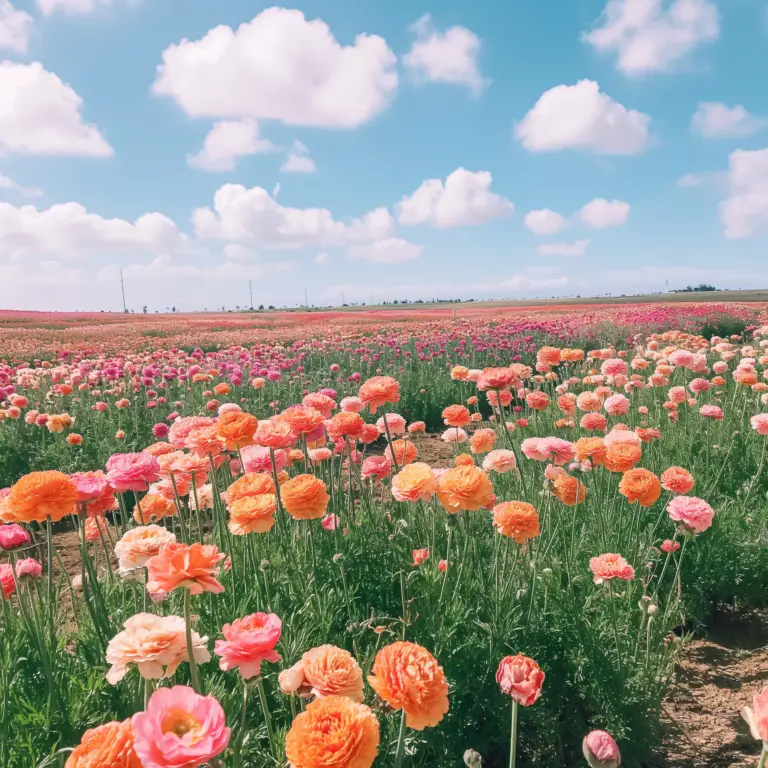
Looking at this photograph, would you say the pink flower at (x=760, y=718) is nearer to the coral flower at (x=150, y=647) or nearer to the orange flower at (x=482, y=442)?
the coral flower at (x=150, y=647)

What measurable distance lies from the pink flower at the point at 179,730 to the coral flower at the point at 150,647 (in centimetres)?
27

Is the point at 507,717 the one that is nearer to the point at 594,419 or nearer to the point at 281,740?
the point at 281,740

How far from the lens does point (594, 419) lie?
355 centimetres

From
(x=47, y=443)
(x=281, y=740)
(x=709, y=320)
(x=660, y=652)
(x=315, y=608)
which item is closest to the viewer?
(x=281, y=740)

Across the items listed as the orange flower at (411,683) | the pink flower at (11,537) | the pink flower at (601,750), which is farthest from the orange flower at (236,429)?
the pink flower at (601,750)

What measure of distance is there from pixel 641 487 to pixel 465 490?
43.3 inches

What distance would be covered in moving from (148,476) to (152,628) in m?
0.90

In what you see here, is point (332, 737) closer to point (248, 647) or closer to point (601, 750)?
point (248, 647)

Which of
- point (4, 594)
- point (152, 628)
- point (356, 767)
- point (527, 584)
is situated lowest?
point (527, 584)

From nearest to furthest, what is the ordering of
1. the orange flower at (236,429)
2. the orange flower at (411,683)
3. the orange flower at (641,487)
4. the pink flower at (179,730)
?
the pink flower at (179,730) → the orange flower at (411,683) → the orange flower at (236,429) → the orange flower at (641,487)

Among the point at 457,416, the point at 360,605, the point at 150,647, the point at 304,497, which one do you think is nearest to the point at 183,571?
the point at 150,647

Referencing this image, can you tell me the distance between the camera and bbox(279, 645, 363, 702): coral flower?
3.66 feet

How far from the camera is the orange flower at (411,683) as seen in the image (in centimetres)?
110

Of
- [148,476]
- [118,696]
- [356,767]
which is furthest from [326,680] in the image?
[148,476]
